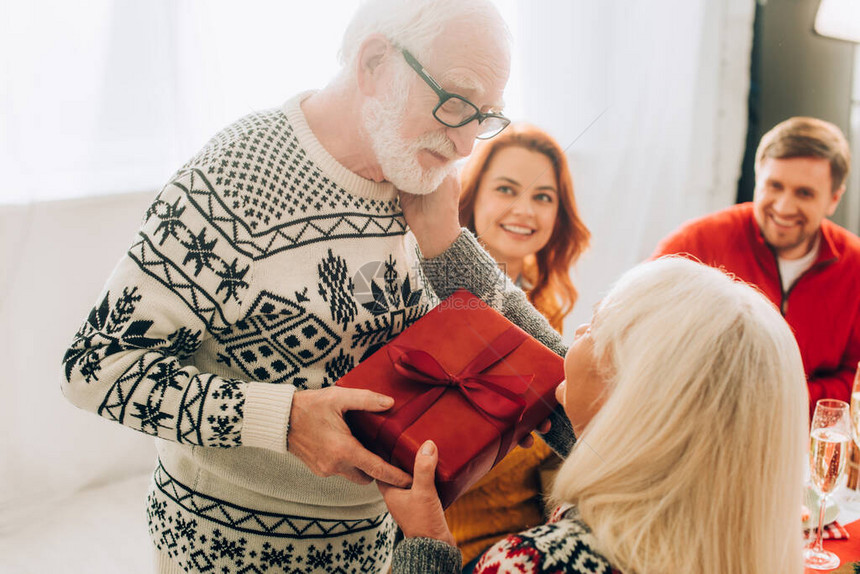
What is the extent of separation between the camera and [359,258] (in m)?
0.96

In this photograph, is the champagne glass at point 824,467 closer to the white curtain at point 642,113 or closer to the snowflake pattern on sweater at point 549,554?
the snowflake pattern on sweater at point 549,554

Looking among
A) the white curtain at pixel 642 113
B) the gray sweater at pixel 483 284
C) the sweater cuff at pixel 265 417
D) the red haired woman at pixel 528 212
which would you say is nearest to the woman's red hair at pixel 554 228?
the red haired woman at pixel 528 212

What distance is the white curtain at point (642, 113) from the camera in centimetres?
227

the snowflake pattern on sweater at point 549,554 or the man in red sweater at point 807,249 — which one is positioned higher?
the man in red sweater at point 807,249

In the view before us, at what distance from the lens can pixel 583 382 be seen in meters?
0.94

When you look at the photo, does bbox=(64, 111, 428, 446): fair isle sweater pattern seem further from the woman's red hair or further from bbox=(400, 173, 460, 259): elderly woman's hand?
the woman's red hair

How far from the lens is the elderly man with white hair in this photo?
839 mm

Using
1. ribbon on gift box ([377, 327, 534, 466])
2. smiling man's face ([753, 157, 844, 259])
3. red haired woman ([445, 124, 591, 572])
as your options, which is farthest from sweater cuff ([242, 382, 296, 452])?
smiling man's face ([753, 157, 844, 259])

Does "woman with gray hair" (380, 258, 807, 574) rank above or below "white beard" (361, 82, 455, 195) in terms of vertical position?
below

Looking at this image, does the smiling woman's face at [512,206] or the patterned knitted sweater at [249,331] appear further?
the smiling woman's face at [512,206]

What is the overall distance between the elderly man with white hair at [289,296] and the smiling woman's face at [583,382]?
0.82 feet

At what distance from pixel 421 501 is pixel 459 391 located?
157 mm

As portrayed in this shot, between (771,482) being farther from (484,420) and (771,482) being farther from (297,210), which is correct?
(297,210)

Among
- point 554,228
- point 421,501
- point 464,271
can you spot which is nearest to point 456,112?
point 464,271
